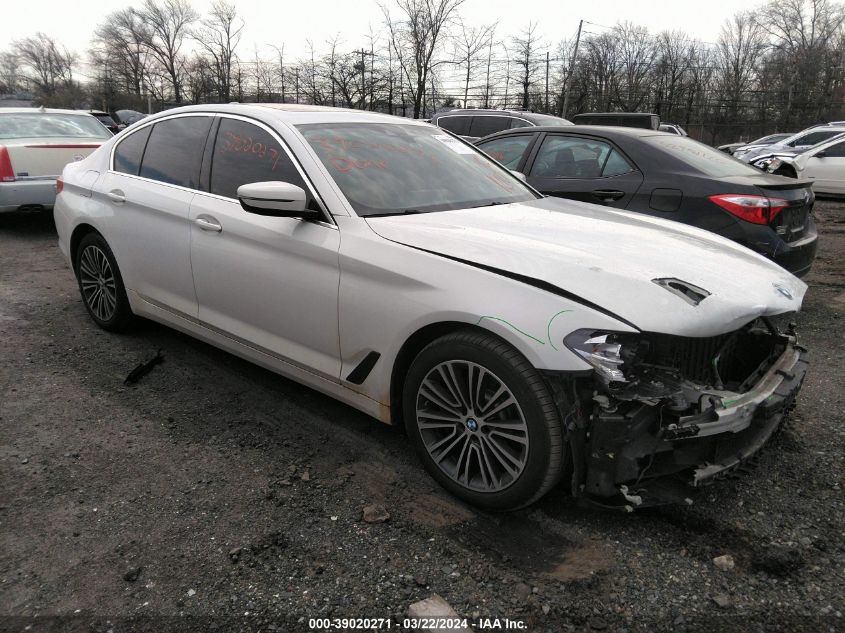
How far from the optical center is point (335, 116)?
12.2 ft

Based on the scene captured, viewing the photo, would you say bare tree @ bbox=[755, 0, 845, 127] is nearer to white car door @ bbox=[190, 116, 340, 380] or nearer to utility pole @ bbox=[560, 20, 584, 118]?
utility pole @ bbox=[560, 20, 584, 118]

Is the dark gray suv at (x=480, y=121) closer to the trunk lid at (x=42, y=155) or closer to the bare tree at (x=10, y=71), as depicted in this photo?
the trunk lid at (x=42, y=155)

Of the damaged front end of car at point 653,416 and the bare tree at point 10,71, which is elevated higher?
the bare tree at point 10,71

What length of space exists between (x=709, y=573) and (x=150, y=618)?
6.37 feet

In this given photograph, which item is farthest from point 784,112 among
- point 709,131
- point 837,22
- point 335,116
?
point 335,116

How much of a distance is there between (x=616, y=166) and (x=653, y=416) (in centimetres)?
373

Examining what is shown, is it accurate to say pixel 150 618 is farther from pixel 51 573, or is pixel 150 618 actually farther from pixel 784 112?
pixel 784 112

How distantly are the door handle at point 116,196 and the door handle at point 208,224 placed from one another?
36.8 inches

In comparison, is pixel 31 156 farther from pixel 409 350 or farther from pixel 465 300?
pixel 465 300

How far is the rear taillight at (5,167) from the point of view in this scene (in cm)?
771

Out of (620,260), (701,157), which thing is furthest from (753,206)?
(620,260)

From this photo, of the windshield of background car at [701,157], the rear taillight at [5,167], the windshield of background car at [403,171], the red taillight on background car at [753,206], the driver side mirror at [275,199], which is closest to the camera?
the driver side mirror at [275,199]

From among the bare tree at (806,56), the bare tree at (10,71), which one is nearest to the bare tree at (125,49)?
the bare tree at (10,71)

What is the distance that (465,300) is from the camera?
251 cm
